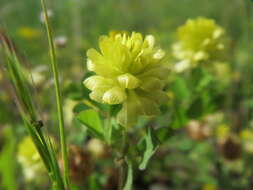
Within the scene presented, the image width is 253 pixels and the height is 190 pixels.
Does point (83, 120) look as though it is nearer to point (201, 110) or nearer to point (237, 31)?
point (201, 110)

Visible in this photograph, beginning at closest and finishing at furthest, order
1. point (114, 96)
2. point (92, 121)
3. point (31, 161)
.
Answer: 1. point (114, 96)
2. point (92, 121)
3. point (31, 161)

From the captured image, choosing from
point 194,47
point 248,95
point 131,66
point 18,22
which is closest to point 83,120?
point 131,66

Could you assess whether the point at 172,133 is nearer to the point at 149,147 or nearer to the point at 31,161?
the point at 149,147

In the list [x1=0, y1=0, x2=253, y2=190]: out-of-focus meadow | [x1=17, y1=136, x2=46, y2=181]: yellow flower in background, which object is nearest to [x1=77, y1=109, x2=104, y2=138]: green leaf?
[x1=0, y1=0, x2=253, y2=190]: out-of-focus meadow

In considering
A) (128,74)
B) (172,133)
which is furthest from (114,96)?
(172,133)

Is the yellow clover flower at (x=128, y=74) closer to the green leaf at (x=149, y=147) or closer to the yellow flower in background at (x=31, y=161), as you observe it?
the green leaf at (x=149, y=147)

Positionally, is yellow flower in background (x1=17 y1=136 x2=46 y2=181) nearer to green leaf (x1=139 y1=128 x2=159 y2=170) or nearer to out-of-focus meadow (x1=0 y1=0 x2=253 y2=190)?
out-of-focus meadow (x1=0 y1=0 x2=253 y2=190)

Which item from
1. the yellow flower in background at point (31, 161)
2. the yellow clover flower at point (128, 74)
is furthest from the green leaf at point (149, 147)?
the yellow flower in background at point (31, 161)
